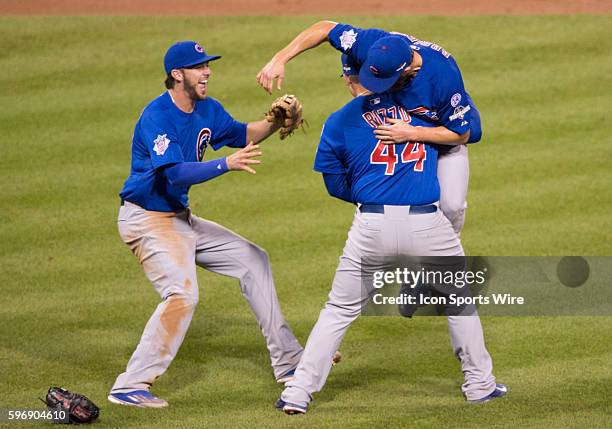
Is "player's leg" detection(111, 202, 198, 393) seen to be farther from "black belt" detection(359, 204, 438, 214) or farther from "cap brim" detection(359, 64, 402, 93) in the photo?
"cap brim" detection(359, 64, 402, 93)

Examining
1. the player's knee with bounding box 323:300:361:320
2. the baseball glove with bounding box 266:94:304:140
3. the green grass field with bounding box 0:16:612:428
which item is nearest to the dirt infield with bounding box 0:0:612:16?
the green grass field with bounding box 0:16:612:428

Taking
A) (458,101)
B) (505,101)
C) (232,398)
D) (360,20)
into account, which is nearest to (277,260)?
(232,398)

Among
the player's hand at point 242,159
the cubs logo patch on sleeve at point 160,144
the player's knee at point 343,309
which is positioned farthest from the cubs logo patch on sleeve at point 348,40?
the player's knee at point 343,309

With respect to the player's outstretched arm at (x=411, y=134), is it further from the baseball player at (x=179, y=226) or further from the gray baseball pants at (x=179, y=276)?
the gray baseball pants at (x=179, y=276)

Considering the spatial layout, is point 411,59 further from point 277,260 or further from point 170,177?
point 277,260

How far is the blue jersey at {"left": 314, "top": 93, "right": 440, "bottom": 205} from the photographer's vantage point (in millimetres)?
6074

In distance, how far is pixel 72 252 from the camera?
30.5 feet

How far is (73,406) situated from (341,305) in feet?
5.03

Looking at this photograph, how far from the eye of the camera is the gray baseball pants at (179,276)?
6.44 metres

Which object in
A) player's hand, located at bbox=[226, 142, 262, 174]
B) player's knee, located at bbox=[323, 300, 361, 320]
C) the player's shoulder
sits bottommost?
player's knee, located at bbox=[323, 300, 361, 320]

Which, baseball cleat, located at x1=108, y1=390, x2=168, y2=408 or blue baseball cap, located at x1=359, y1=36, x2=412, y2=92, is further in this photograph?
baseball cleat, located at x1=108, y1=390, x2=168, y2=408

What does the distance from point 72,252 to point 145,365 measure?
3.08m

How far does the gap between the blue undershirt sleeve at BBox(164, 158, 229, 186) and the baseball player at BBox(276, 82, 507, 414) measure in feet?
1.86

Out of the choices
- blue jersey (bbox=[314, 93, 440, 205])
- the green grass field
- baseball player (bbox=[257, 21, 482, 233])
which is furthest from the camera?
the green grass field
